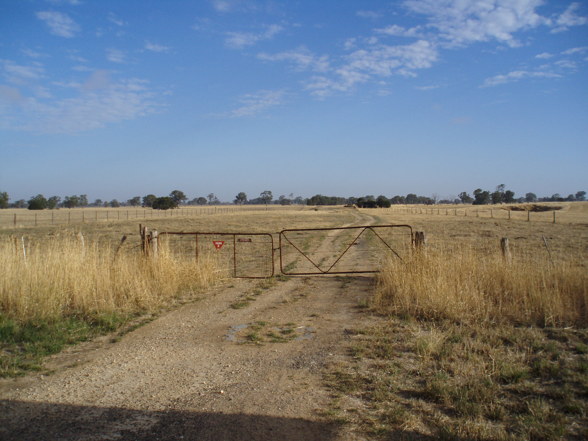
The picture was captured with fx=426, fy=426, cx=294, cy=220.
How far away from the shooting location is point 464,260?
33.3 feet

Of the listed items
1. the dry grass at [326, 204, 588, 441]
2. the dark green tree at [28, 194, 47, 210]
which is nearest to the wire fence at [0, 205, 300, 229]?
the dark green tree at [28, 194, 47, 210]

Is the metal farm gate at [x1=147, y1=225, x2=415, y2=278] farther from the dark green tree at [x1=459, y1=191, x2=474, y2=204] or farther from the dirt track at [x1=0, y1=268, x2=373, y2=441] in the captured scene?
the dark green tree at [x1=459, y1=191, x2=474, y2=204]

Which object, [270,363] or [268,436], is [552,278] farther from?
[268,436]

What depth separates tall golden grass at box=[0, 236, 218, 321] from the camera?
845 centimetres

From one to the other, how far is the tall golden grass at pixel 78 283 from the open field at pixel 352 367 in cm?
14

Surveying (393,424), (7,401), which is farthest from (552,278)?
(7,401)

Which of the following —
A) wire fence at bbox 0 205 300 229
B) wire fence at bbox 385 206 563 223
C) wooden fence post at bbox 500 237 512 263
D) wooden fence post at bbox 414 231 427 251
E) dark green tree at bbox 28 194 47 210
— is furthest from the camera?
dark green tree at bbox 28 194 47 210

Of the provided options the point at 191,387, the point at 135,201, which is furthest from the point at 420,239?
the point at 135,201

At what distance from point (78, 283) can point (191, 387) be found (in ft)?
16.5

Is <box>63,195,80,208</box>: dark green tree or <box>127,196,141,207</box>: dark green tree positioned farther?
<box>127,196,141,207</box>: dark green tree

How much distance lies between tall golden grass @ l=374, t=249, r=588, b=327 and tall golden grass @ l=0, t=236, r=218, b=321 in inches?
214

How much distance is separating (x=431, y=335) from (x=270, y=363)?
271 centimetres

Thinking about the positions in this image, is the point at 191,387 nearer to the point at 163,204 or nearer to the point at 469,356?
the point at 469,356

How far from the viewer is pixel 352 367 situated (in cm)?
610
